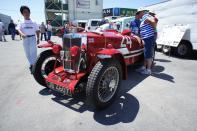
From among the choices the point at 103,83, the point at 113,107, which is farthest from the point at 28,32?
the point at 113,107

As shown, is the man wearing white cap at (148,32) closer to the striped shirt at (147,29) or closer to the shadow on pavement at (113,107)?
the striped shirt at (147,29)

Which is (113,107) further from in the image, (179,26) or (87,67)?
(179,26)

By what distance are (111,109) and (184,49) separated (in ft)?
20.5

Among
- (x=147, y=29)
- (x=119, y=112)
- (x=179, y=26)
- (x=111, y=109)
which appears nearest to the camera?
(x=119, y=112)

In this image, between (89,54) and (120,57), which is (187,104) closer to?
(120,57)

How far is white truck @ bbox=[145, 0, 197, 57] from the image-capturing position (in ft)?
24.3

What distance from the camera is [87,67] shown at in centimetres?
354

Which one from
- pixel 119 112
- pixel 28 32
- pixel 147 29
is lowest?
pixel 119 112

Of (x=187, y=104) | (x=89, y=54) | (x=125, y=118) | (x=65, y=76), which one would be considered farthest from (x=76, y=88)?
(x=187, y=104)

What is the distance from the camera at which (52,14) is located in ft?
95.3

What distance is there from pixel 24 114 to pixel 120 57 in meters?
2.09

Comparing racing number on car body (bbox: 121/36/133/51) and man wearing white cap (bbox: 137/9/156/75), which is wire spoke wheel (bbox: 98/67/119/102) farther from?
man wearing white cap (bbox: 137/9/156/75)

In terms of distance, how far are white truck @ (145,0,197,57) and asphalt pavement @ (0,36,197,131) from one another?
11.6ft

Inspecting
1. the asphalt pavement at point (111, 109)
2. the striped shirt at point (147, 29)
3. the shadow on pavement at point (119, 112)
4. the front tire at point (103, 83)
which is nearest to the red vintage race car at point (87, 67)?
the front tire at point (103, 83)
